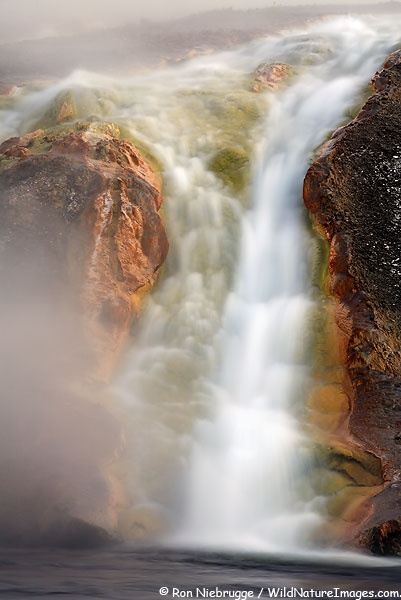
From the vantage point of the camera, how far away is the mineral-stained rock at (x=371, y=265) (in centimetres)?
776

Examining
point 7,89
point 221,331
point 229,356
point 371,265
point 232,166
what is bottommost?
point 229,356

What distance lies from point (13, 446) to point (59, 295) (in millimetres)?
2366

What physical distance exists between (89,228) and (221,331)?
2332mm

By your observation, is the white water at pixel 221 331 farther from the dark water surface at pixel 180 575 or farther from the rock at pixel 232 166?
the dark water surface at pixel 180 575

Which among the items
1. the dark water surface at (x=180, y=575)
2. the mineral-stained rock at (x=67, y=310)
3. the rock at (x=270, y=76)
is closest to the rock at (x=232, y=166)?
the mineral-stained rock at (x=67, y=310)

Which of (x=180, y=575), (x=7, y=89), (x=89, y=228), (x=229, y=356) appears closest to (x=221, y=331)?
(x=229, y=356)

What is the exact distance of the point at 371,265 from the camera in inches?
378

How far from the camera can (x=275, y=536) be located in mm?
6836

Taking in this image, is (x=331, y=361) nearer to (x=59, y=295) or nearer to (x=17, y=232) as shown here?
(x=59, y=295)

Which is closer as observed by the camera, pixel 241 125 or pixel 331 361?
pixel 331 361

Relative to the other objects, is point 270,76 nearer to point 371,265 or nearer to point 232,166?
point 232,166

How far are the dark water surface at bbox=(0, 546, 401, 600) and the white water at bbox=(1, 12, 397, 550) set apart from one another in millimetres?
686

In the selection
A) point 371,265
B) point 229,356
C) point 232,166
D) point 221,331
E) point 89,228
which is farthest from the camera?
point 232,166

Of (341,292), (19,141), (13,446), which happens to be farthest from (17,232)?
(341,292)
